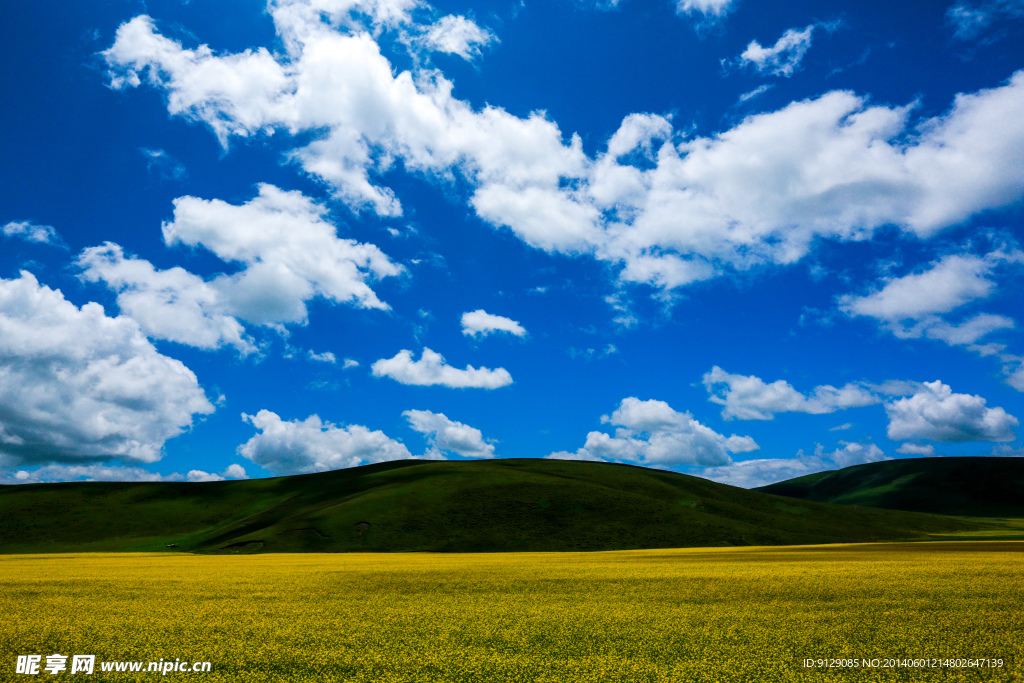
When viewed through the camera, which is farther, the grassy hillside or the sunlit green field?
the grassy hillside

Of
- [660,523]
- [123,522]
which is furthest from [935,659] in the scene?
[123,522]

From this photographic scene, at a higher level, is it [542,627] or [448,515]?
[542,627]

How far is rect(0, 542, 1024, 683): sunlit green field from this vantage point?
39.2 ft

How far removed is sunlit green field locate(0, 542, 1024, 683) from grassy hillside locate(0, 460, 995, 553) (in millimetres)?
67914

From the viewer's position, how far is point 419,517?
10150cm

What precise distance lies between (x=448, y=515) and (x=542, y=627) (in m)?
91.9

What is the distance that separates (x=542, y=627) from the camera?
15859mm

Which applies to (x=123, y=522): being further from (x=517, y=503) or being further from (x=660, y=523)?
(x=660, y=523)

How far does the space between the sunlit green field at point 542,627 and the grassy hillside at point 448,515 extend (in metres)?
67.9

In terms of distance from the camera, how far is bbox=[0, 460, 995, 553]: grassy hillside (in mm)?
92875

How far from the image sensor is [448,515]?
340 feet

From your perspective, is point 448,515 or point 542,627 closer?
point 542,627

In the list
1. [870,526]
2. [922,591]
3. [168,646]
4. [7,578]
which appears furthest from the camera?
[870,526]

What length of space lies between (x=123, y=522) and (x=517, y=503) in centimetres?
10404
